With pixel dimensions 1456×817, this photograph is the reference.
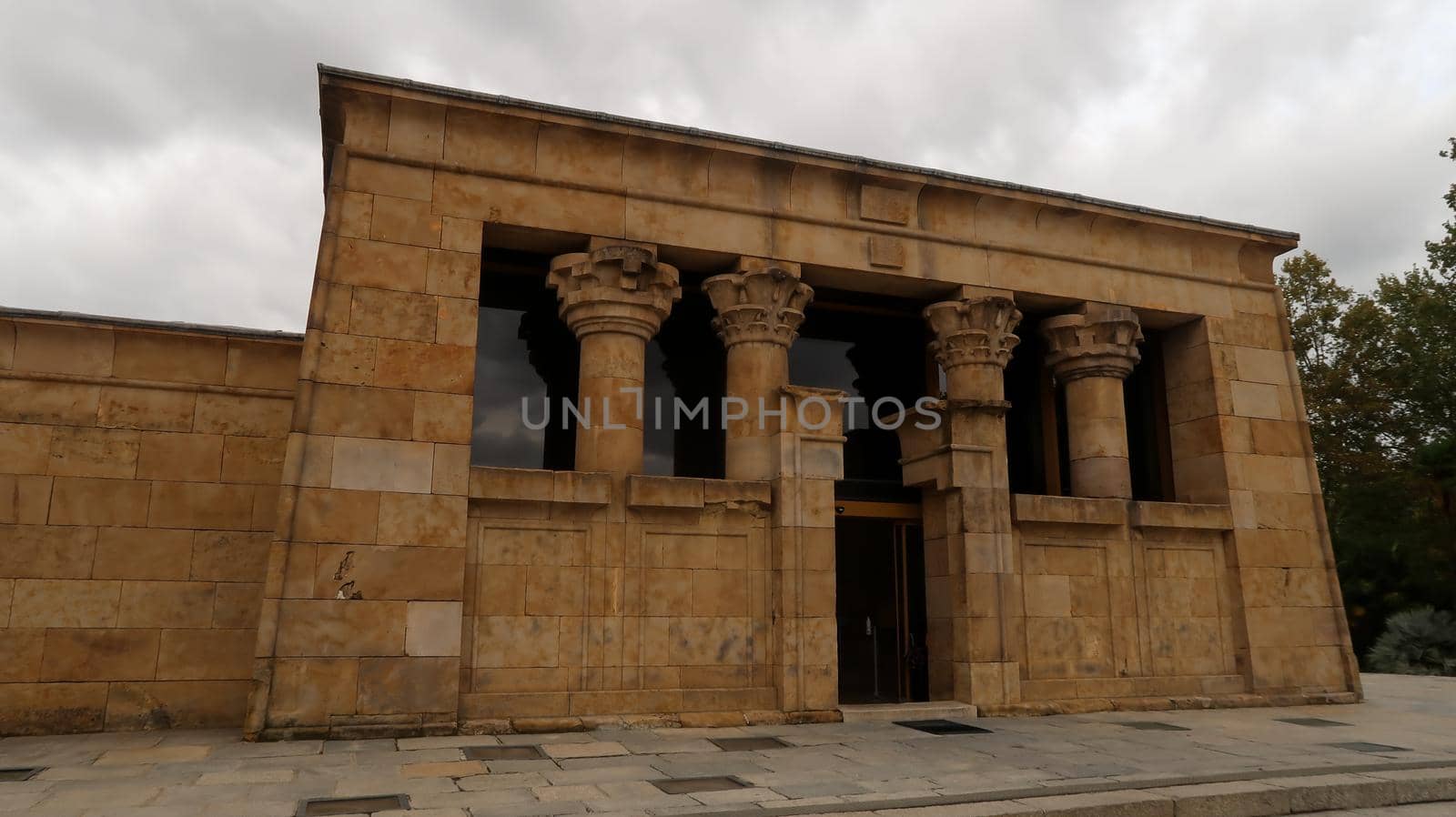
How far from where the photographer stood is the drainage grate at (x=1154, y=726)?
35.7ft

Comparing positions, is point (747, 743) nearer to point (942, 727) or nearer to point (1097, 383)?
point (942, 727)

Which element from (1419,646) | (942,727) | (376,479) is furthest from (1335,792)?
(1419,646)

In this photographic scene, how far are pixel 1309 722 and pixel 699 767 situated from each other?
8245 millimetres

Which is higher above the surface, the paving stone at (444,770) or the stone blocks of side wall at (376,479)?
the stone blocks of side wall at (376,479)

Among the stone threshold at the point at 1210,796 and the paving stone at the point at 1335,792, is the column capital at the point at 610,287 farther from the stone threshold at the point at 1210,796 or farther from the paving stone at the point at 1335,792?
the paving stone at the point at 1335,792

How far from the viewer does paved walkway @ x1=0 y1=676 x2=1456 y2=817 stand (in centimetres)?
669

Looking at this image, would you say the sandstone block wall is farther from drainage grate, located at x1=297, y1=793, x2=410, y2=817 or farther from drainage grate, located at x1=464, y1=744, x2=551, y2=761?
drainage grate, located at x1=297, y1=793, x2=410, y2=817

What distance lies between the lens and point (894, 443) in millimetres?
14508

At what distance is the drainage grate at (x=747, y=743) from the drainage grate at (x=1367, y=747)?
18.9ft

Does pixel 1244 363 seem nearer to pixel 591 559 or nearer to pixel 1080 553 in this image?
pixel 1080 553

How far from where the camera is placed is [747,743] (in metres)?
9.62

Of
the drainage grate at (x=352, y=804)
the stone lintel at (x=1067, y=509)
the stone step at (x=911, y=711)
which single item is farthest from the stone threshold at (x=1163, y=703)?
the drainage grate at (x=352, y=804)

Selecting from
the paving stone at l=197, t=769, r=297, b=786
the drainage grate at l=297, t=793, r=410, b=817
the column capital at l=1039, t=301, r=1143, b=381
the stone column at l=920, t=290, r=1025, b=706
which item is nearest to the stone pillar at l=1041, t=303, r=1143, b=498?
the column capital at l=1039, t=301, r=1143, b=381

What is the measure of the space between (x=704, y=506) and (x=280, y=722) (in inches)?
201
